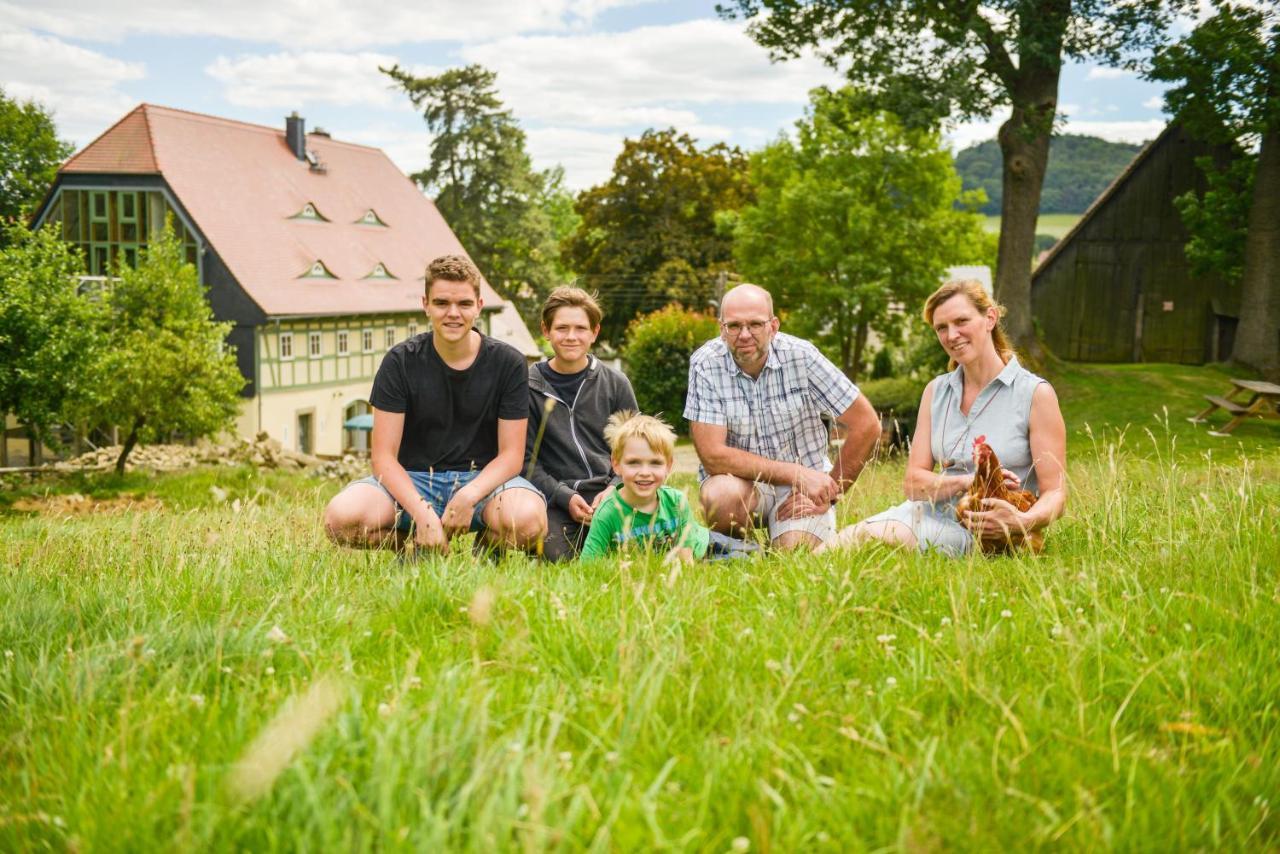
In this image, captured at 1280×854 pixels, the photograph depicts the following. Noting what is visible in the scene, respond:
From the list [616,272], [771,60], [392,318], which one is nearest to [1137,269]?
[771,60]

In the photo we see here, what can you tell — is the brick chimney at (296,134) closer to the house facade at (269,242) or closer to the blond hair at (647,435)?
the house facade at (269,242)

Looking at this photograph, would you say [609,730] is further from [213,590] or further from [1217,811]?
[213,590]

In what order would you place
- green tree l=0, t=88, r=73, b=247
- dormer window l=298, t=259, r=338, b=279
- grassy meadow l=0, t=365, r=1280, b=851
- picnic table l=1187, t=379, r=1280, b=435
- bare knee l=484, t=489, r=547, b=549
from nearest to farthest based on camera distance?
1. grassy meadow l=0, t=365, r=1280, b=851
2. bare knee l=484, t=489, r=547, b=549
3. picnic table l=1187, t=379, r=1280, b=435
4. dormer window l=298, t=259, r=338, b=279
5. green tree l=0, t=88, r=73, b=247

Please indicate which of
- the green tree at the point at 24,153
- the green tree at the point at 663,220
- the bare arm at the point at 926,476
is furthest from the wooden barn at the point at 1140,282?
the green tree at the point at 24,153

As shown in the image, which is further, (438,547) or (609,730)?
(438,547)

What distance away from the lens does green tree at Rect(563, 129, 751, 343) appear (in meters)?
46.1

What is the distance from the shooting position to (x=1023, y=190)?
21219mm

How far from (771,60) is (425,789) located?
2222 cm

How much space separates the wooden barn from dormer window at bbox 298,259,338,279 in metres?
25.2

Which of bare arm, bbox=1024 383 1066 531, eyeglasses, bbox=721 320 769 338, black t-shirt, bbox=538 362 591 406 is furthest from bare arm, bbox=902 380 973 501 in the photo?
black t-shirt, bbox=538 362 591 406

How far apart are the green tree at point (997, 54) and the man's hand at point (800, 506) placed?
16.0 m

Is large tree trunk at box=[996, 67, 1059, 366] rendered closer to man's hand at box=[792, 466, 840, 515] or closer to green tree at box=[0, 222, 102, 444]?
man's hand at box=[792, 466, 840, 515]

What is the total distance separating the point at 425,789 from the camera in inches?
75.0

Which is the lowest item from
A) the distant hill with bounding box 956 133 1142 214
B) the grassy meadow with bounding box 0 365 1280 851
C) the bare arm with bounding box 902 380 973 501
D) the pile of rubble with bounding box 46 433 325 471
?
the pile of rubble with bounding box 46 433 325 471
